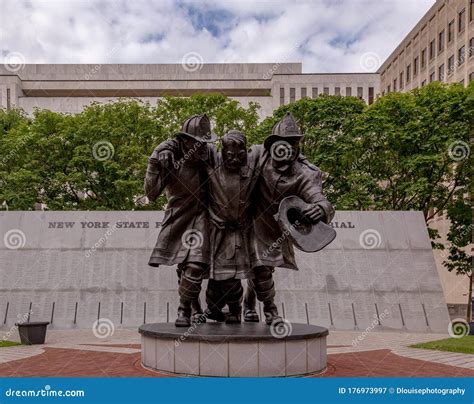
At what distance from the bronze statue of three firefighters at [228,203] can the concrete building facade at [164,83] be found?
4149 centimetres

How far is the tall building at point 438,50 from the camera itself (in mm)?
40500

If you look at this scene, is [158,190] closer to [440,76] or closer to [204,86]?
[440,76]

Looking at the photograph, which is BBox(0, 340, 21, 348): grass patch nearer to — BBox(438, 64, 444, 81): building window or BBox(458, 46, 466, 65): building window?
BBox(458, 46, 466, 65): building window

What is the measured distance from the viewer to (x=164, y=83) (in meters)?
57.9

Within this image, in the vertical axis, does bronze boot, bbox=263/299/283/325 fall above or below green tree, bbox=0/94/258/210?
below

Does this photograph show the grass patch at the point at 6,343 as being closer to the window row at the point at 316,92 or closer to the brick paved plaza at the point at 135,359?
the brick paved plaza at the point at 135,359

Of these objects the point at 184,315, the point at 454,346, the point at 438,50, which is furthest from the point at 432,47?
the point at 184,315

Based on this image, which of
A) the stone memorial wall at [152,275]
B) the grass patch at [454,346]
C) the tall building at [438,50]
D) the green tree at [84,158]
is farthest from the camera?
the tall building at [438,50]

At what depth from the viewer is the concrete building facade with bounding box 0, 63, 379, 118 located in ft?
172

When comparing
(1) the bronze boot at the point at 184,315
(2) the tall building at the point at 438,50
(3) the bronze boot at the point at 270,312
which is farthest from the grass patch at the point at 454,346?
(2) the tall building at the point at 438,50

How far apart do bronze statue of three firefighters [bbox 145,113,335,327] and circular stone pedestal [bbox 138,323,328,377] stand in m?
0.65

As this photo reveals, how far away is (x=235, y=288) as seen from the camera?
7.89m

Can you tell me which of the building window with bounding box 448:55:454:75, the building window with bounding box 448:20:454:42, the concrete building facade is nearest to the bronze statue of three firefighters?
the building window with bounding box 448:55:454:75

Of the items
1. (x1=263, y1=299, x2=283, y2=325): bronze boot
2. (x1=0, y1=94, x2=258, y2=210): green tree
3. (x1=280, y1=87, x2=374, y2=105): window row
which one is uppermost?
(x1=280, y1=87, x2=374, y2=105): window row
